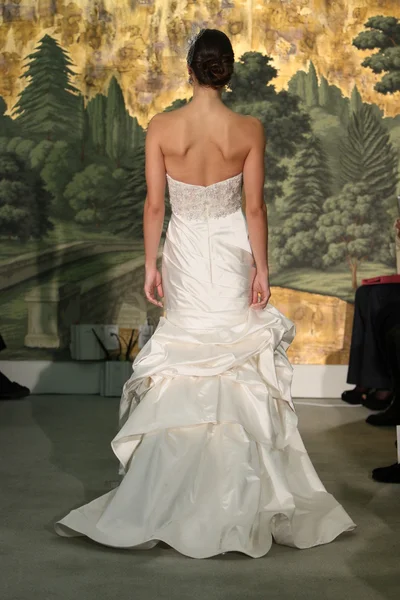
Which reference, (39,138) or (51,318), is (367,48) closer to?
(39,138)

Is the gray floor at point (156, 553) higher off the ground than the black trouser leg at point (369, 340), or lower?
lower

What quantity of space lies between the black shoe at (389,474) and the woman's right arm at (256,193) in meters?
1.46

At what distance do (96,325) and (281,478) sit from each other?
4.73 metres

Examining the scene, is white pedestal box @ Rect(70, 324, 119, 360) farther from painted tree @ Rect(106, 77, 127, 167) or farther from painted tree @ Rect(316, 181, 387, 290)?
painted tree @ Rect(316, 181, 387, 290)

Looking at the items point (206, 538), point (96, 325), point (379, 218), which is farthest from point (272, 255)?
point (206, 538)

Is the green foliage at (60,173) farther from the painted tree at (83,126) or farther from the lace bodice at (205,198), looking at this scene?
the lace bodice at (205,198)

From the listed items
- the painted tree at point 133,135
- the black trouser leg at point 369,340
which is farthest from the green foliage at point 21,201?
the black trouser leg at point 369,340

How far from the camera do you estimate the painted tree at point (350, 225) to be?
8375mm

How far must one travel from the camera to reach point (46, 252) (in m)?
8.38

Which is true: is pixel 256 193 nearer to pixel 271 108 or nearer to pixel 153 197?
pixel 153 197

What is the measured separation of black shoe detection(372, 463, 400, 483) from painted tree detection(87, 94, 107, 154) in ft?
14.5

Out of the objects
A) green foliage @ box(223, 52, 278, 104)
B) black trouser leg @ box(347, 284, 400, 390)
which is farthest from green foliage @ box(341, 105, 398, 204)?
black trouser leg @ box(347, 284, 400, 390)

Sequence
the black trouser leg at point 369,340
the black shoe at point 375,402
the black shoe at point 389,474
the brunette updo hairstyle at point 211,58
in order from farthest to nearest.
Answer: the black shoe at point 375,402 < the black trouser leg at point 369,340 < the black shoe at point 389,474 < the brunette updo hairstyle at point 211,58

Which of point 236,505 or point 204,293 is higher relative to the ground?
point 204,293
